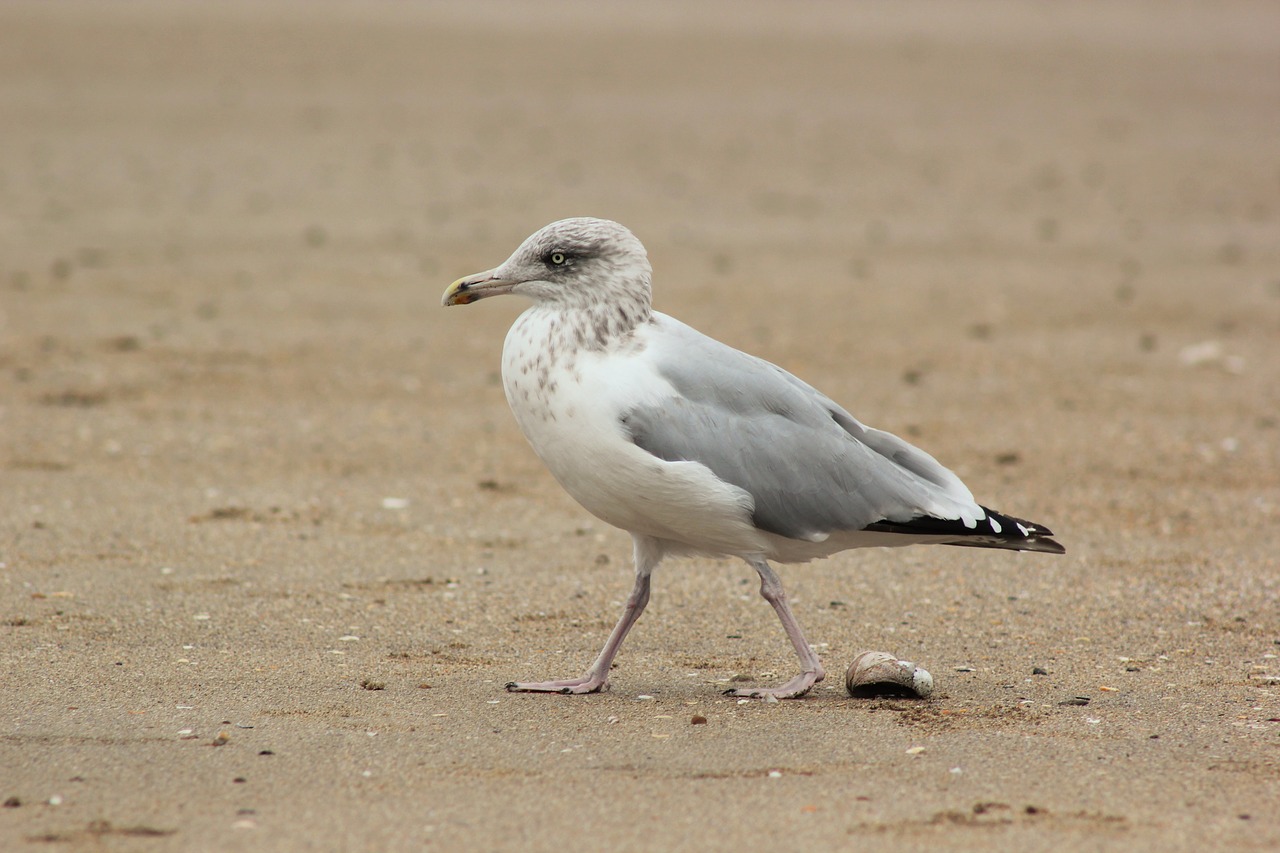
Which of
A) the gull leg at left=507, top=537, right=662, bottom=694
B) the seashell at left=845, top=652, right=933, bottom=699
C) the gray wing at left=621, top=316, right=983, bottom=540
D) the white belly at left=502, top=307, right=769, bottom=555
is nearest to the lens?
the white belly at left=502, top=307, right=769, bottom=555

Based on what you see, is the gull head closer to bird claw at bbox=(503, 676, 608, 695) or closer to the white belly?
the white belly

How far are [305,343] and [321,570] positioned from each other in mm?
5034

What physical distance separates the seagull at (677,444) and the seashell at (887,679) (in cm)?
15

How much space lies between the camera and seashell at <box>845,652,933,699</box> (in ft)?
17.1

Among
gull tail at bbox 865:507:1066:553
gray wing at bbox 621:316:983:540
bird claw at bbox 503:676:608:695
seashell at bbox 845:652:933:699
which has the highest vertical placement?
gray wing at bbox 621:316:983:540

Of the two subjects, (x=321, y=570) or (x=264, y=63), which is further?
(x=264, y=63)

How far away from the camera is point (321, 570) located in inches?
268

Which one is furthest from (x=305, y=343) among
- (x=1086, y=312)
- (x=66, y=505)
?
(x=1086, y=312)

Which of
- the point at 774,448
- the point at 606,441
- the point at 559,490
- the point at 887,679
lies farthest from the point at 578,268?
the point at 559,490

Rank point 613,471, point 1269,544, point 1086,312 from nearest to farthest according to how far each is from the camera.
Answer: point 613,471 < point 1269,544 < point 1086,312

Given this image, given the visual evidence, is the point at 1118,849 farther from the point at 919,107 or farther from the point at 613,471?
the point at 919,107

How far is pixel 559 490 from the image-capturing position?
27.8 feet

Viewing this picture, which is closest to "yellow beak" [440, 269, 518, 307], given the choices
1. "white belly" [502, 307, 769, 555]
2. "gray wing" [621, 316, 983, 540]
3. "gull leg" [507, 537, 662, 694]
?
"white belly" [502, 307, 769, 555]

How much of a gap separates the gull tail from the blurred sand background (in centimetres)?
54
